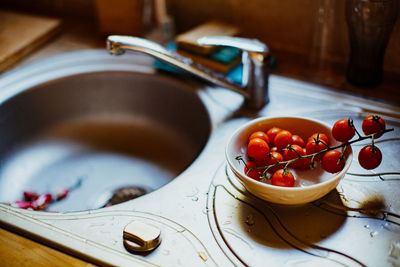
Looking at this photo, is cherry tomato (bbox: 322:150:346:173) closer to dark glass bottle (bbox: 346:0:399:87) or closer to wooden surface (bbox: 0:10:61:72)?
dark glass bottle (bbox: 346:0:399:87)

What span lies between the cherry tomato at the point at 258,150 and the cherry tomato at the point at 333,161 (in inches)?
3.8

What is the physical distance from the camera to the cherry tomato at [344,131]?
673 millimetres

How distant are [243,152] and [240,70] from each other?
1.15 ft

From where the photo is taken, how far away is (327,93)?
97 cm

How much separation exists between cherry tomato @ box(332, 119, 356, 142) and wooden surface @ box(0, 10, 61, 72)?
0.89 metres

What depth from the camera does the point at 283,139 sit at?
72cm

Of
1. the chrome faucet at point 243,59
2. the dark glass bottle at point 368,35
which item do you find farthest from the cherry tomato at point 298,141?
the dark glass bottle at point 368,35

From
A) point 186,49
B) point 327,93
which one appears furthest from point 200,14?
point 327,93

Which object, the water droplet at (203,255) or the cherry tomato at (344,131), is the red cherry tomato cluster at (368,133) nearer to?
the cherry tomato at (344,131)

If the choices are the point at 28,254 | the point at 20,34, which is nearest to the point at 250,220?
the point at 28,254

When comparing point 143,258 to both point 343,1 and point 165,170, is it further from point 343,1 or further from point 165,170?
point 343,1

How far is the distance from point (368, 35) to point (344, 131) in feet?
1.08

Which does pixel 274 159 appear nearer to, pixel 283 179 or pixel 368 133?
pixel 283 179

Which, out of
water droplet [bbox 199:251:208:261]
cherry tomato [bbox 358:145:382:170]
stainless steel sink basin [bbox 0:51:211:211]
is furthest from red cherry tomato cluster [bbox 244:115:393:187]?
stainless steel sink basin [bbox 0:51:211:211]
